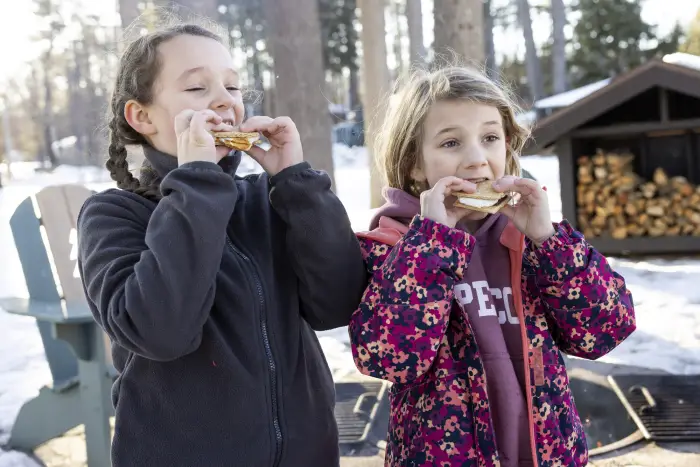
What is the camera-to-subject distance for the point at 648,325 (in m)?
4.73

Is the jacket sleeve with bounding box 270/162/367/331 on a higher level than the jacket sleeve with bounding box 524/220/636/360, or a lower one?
higher

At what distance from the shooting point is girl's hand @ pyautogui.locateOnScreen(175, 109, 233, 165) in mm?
1457

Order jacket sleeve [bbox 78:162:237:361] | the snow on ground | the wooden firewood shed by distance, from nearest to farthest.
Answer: jacket sleeve [bbox 78:162:237:361]
the snow on ground
the wooden firewood shed

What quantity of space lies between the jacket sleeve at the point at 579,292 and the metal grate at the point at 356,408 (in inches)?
65.1

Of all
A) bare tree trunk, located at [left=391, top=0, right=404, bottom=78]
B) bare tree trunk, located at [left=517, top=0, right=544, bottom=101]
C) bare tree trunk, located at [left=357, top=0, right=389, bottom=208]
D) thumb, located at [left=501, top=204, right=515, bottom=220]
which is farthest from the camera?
bare tree trunk, located at [left=391, top=0, right=404, bottom=78]

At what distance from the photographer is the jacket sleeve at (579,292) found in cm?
163

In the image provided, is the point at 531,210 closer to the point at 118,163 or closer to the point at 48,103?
the point at 118,163

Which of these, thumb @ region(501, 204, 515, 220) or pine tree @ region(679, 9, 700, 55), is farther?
pine tree @ region(679, 9, 700, 55)

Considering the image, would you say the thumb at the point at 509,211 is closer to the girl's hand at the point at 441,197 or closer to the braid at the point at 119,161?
the girl's hand at the point at 441,197

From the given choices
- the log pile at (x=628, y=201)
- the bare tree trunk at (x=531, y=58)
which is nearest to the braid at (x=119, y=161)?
the log pile at (x=628, y=201)

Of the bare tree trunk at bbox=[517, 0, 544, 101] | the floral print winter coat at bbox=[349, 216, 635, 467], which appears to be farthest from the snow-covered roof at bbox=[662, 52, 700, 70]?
the bare tree trunk at bbox=[517, 0, 544, 101]

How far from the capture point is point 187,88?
1594 millimetres

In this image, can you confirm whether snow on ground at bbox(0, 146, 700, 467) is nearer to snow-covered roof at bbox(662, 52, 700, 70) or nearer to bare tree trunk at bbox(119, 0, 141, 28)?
snow-covered roof at bbox(662, 52, 700, 70)

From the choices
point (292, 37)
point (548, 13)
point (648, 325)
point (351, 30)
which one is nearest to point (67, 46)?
point (351, 30)
